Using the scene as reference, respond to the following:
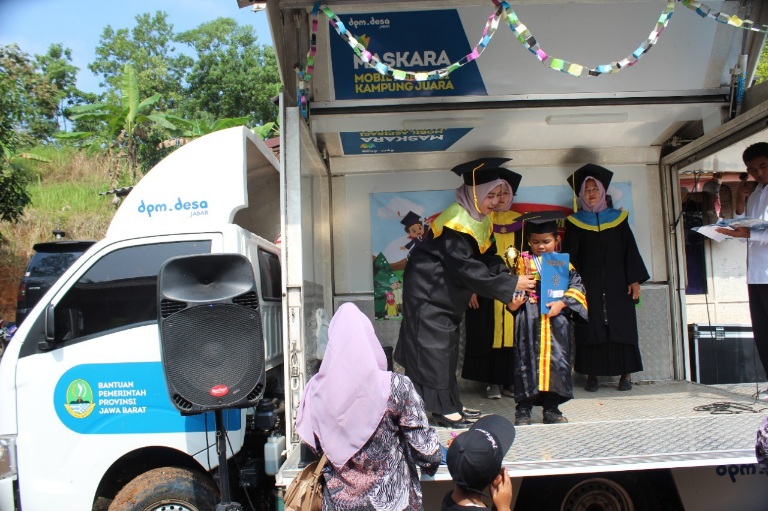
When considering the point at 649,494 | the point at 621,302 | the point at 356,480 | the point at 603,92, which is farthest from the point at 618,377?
the point at 356,480

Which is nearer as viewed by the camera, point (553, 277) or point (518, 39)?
point (518, 39)

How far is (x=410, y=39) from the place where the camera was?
4.31 m

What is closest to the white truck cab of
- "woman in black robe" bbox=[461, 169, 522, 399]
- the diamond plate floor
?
the diamond plate floor

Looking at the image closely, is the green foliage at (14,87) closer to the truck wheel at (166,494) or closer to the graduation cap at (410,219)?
the graduation cap at (410,219)

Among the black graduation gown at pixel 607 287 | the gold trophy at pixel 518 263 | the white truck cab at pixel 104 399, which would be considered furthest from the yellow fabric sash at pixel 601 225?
the white truck cab at pixel 104 399

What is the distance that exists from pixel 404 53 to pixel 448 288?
1.71 m

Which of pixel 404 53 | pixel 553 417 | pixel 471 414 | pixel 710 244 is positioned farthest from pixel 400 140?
pixel 710 244

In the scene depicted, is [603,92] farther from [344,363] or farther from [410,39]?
[344,363]

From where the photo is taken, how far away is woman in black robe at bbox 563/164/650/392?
552 centimetres

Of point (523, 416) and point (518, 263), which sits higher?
point (518, 263)

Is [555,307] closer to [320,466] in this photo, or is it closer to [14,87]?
[320,466]

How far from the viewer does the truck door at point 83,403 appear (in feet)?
11.8

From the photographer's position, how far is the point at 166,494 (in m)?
3.55

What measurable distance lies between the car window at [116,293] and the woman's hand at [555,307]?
7.80 feet
